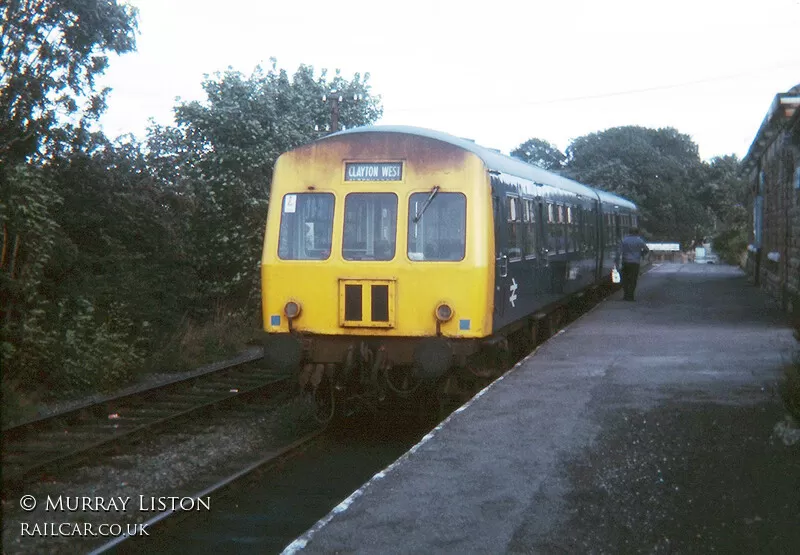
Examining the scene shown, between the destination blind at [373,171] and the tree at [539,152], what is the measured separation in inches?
2223

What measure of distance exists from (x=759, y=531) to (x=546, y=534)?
3.57 ft

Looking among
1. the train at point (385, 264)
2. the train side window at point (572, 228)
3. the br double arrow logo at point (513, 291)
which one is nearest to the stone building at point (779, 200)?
the br double arrow logo at point (513, 291)

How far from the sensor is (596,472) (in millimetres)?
6285

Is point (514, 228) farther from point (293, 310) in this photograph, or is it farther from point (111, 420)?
point (111, 420)

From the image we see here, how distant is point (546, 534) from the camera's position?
202 inches

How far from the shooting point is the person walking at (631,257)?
19.3 meters

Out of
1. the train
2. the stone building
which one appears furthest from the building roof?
the train

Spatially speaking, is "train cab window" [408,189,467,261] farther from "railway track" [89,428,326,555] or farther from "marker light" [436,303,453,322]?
"railway track" [89,428,326,555]

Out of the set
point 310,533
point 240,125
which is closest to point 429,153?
point 310,533

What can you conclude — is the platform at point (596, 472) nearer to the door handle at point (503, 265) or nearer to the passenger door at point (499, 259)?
the passenger door at point (499, 259)

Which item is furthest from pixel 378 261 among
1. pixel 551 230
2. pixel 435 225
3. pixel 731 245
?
pixel 731 245

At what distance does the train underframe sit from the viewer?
9.16 meters

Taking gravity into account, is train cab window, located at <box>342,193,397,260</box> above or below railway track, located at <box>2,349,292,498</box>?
above

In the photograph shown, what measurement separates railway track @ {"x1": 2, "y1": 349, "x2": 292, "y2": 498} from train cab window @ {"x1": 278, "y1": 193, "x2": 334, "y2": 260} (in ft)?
6.70
